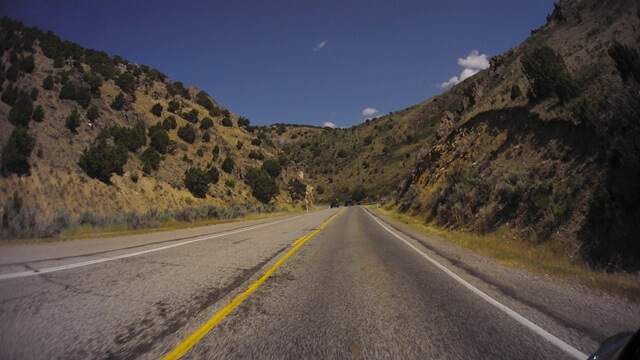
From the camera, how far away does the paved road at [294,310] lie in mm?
4277

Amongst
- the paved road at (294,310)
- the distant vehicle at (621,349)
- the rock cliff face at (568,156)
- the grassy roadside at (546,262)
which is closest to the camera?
the distant vehicle at (621,349)

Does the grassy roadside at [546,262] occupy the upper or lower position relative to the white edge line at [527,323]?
lower

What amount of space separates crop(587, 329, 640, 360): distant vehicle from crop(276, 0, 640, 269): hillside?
7.95 metres

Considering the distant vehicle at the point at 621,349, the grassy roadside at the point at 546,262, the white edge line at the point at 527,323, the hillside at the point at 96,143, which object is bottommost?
the grassy roadside at the point at 546,262

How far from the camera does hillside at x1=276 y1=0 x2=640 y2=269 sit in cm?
1038

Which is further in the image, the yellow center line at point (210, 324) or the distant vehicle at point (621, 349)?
the yellow center line at point (210, 324)

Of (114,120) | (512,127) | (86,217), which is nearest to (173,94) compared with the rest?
(114,120)

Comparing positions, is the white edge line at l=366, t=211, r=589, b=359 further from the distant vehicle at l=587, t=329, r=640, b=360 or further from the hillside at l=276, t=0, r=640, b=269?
the hillside at l=276, t=0, r=640, b=269

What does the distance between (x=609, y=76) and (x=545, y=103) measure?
16.2 feet

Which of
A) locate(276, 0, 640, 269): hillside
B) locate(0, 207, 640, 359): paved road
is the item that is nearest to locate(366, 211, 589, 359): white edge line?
locate(0, 207, 640, 359): paved road

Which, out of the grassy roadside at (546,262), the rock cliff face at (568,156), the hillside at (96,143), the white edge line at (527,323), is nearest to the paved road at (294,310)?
the white edge line at (527,323)

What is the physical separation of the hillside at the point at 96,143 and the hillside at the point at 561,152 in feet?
61.0

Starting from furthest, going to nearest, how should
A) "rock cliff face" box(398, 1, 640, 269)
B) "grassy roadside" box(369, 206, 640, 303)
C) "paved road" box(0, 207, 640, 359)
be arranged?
1. "rock cliff face" box(398, 1, 640, 269)
2. "grassy roadside" box(369, 206, 640, 303)
3. "paved road" box(0, 207, 640, 359)

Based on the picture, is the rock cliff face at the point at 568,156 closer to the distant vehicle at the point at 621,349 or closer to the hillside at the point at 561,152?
the hillside at the point at 561,152
